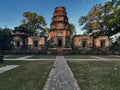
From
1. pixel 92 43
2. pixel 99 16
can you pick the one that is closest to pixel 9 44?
pixel 92 43

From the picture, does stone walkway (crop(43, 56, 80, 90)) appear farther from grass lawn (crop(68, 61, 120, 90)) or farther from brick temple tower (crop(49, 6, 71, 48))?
brick temple tower (crop(49, 6, 71, 48))

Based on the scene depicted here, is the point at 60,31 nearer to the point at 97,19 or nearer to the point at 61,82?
the point at 97,19

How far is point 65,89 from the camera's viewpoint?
208 inches

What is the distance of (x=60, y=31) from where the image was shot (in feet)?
124

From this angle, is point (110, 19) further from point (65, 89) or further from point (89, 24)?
point (65, 89)

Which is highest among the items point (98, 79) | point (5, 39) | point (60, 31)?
point (60, 31)

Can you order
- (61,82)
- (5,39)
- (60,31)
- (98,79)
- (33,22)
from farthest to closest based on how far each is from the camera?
(33,22), (5,39), (60,31), (98,79), (61,82)

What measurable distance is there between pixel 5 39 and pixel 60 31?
49.4ft

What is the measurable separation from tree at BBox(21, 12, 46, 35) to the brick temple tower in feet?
43.0

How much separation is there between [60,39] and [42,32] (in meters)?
16.5

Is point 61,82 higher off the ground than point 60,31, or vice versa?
point 60,31

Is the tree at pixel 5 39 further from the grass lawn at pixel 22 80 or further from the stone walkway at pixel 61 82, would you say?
the stone walkway at pixel 61 82

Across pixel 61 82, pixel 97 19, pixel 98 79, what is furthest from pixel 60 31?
pixel 61 82

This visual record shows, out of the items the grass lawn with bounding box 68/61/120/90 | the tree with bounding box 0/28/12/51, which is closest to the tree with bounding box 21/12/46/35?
the tree with bounding box 0/28/12/51
